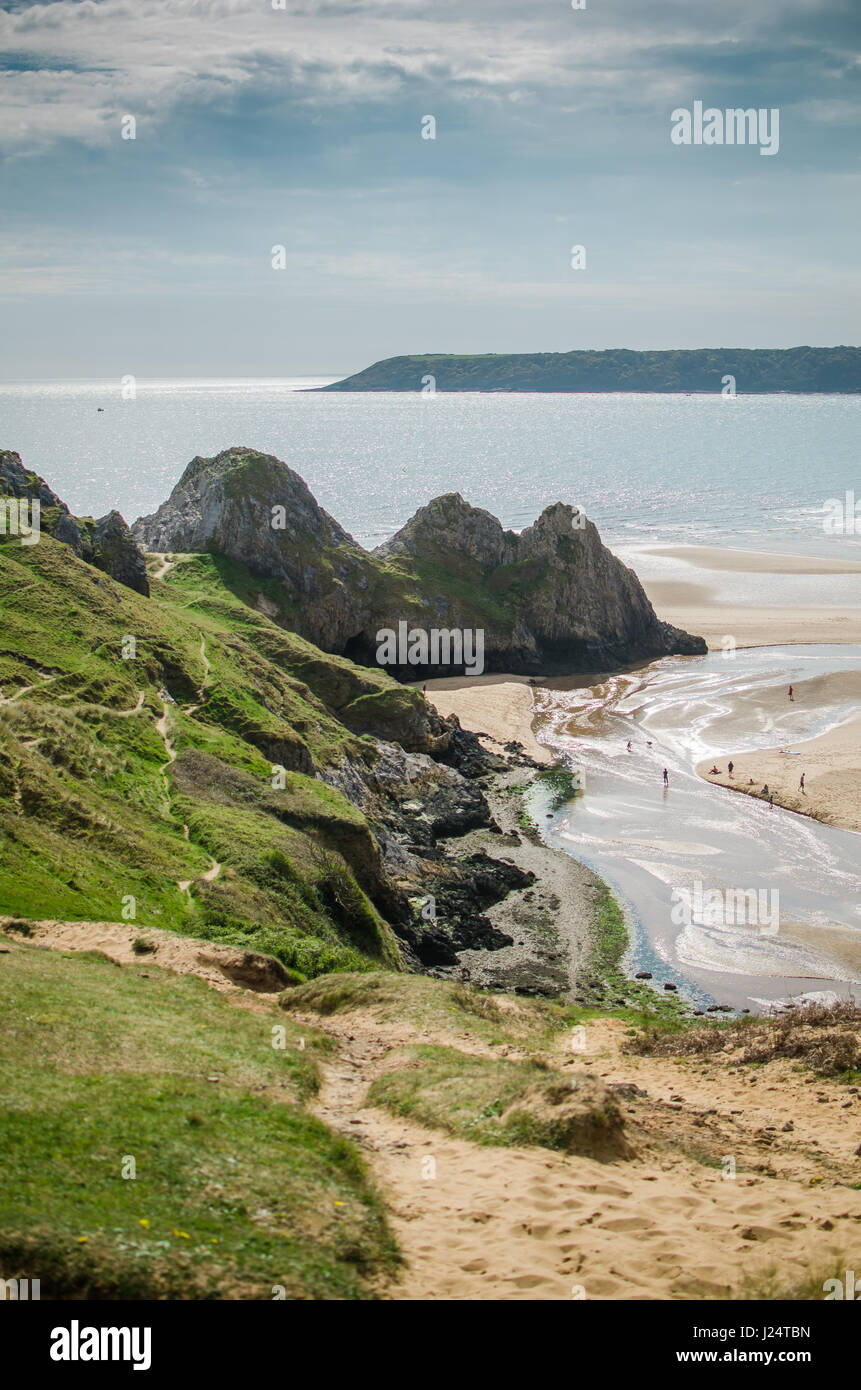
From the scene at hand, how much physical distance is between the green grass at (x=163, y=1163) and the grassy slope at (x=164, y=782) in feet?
29.3

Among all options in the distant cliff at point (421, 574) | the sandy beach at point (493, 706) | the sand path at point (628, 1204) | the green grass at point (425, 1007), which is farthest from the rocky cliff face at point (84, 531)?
the sand path at point (628, 1204)

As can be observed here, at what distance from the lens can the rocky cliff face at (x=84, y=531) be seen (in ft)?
190

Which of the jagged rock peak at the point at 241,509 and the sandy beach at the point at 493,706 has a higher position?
the jagged rock peak at the point at 241,509

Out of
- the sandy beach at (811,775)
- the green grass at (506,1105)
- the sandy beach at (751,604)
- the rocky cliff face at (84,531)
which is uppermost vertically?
the rocky cliff face at (84,531)

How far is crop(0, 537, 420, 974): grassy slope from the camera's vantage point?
2942cm

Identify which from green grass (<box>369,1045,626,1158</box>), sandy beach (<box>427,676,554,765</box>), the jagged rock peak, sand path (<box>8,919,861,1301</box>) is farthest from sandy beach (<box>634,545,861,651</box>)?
green grass (<box>369,1045,626,1158</box>)

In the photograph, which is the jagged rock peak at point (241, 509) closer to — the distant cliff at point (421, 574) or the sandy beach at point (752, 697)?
the distant cliff at point (421, 574)

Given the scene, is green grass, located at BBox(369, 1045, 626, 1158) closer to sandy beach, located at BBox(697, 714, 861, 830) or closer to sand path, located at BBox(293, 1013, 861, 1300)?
sand path, located at BBox(293, 1013, 861, 1300)

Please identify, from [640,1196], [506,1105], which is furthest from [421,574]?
[640,1196]

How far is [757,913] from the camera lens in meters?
44.4

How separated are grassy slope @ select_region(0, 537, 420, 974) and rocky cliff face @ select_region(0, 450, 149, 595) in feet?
9.57

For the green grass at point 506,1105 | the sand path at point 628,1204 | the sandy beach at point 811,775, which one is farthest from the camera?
the sandy beach at point 811,775

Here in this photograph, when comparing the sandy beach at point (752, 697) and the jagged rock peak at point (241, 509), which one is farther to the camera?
the jagged rock peak at point (241, 509)

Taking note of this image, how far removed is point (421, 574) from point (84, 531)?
1468 inches
